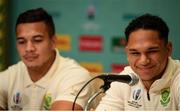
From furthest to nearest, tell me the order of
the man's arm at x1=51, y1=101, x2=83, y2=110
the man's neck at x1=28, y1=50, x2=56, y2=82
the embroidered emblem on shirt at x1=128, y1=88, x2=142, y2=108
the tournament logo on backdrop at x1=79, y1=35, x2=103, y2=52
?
the tournament logo on backdrop at x1=79, y1=35, x2=103, y2=52 → the man's neck at x1=28, y1=50, x2=56, y2=82 → the man's arm at x1=51, y1=101, x2=83, y2=110 → the embroidered emblem on shirt at x1=128, y1=88, x2=142, y2=108

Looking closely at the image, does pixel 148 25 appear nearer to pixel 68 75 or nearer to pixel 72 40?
pixel 68 75

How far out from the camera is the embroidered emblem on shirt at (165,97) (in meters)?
2.09

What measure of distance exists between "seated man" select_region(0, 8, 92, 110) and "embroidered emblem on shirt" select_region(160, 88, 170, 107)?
0.49m

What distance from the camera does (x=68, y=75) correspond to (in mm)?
2441

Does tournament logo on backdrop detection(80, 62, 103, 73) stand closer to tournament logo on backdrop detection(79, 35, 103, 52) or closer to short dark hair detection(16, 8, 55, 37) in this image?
tournament logo on backdrop detection(79, 35, 103, 52)

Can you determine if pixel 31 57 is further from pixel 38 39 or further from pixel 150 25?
pixel 150 25

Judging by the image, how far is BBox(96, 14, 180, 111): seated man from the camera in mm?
2020

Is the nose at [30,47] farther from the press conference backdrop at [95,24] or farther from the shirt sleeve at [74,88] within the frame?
the press conference backdrop at [95,24]

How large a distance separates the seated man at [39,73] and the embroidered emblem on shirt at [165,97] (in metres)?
0.49

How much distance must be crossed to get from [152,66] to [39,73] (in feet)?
2.74

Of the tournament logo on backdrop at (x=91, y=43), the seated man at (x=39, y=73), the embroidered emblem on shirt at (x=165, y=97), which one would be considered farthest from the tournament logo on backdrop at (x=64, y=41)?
the embroidered emblem on shirt at (x=165, y=97)

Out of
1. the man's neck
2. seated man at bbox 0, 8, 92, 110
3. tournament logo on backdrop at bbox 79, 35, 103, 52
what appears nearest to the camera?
seated man at bbox 0, 8, 92, 110

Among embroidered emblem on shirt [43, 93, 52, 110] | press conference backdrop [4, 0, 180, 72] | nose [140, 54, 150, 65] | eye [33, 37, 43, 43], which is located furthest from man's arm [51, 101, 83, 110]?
press conference backdrop [4, 0, 180, 72]

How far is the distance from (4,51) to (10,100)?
1.66 meters
